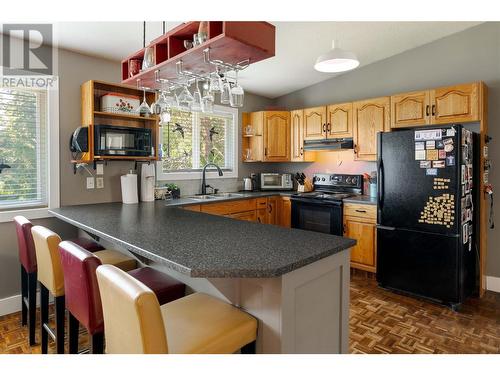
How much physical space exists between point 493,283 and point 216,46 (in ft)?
11.9

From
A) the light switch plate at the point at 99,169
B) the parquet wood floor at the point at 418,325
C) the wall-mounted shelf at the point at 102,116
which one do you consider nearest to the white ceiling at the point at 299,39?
the wall-mounted shelf at the point at 102,116

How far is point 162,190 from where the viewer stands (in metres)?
3.68

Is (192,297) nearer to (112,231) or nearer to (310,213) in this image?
(112,231)

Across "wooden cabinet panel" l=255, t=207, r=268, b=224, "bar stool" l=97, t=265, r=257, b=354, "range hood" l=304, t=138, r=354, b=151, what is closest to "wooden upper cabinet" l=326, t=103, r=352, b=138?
"range hood" l=304, t=138, r=354, b=151

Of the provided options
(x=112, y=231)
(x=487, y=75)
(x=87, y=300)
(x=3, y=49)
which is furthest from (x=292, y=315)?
(x=487, y=75)

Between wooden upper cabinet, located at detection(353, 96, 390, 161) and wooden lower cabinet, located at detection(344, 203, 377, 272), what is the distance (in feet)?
2.16

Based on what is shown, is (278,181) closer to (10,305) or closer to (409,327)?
(409,327)

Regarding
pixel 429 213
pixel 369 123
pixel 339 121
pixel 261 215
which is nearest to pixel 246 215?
pixel 261 215

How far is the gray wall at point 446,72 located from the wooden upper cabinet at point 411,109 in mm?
403

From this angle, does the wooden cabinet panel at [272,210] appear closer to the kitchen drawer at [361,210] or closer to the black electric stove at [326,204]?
the black electric stove at [326,204]

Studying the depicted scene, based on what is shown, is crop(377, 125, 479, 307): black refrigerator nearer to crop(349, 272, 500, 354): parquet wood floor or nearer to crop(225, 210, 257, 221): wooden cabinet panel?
crop(349, 272, 500, 354): parquet wood floor

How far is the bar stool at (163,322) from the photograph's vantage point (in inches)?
40.6

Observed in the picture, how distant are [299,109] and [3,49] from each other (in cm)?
350

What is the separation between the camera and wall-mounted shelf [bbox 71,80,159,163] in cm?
288
